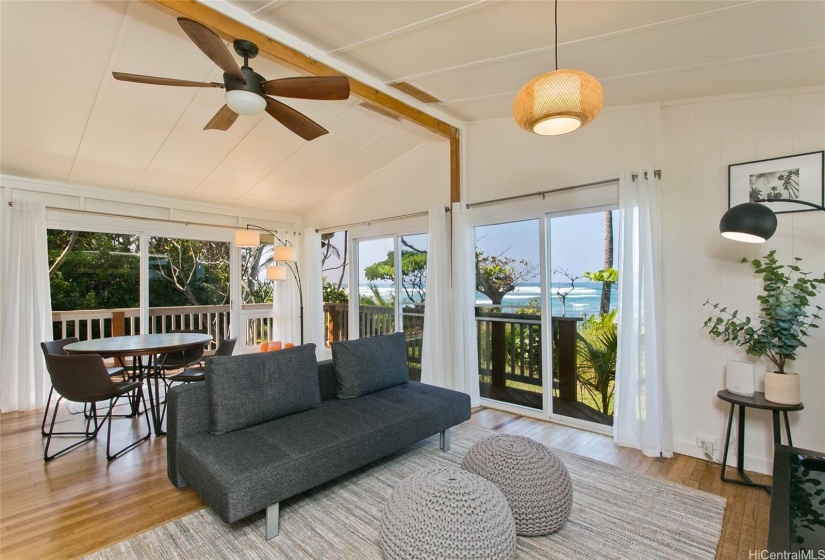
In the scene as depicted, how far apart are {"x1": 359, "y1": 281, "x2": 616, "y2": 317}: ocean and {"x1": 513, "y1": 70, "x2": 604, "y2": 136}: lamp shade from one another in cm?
198

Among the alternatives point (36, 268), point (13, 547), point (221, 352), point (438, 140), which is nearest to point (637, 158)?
point (438, 140)

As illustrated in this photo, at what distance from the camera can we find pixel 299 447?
6.84 feet

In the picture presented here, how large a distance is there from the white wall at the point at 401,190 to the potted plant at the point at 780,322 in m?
2.77

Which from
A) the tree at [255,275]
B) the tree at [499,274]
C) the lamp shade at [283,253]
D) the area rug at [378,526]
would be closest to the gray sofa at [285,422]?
the area rug at [378,526]

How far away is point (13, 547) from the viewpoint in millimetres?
1899

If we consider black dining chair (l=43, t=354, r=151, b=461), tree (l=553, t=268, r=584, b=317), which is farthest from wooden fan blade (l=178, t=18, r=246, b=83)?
tree (l=553, t=268, r=584, b=317)

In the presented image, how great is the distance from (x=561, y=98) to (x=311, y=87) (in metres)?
1.37

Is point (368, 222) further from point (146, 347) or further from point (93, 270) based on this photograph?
point (93, 270)

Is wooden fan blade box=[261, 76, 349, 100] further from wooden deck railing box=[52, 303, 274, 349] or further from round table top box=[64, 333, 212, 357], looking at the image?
wooden deck railing box=[52, 303, 274, 349]

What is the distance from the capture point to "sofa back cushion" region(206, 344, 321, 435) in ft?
7.42

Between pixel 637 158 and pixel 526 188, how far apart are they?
955 millimetres

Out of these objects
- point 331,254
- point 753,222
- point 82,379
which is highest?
point 331,254

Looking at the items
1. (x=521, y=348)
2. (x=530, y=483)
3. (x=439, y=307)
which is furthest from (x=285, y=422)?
(x=521, y=348)

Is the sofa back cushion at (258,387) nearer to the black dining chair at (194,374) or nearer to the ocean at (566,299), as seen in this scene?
the black dining chair at (194,374)
